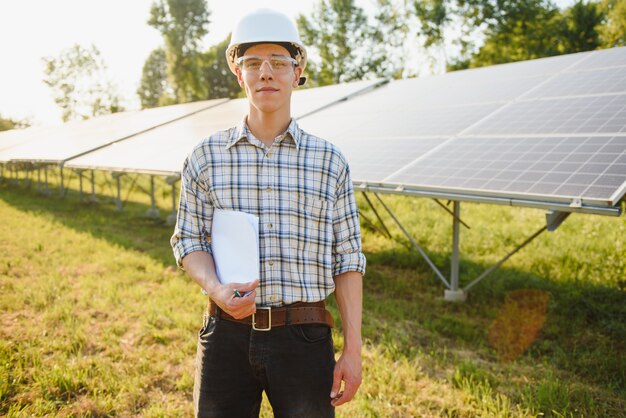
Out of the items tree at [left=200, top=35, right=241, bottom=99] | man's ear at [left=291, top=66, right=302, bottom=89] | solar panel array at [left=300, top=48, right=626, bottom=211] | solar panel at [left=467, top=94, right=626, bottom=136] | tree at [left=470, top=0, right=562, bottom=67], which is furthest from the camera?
tree at [left=200, top=35, right=241, bottom=99]

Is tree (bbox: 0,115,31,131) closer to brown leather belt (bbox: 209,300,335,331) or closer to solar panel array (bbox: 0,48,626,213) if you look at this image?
solar panel array (bbox: 0,48,626,213)

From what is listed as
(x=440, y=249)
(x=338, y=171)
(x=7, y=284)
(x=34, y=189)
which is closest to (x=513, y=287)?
(x=440, y=249)

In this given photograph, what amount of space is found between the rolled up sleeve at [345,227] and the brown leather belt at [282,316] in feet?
0.60

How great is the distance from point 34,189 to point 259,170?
61.5 feet

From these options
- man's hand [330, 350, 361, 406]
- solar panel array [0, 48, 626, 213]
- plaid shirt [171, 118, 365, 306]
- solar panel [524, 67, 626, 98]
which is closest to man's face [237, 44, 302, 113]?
plaid shirt [171, 118, 365, 306]

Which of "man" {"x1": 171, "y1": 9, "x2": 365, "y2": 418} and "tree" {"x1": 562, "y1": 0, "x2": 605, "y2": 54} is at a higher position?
"tree" {"x1": 562, "y1": 0, "x2": 605, "y2": 54}

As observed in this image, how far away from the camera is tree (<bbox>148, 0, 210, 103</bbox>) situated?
3453 cm

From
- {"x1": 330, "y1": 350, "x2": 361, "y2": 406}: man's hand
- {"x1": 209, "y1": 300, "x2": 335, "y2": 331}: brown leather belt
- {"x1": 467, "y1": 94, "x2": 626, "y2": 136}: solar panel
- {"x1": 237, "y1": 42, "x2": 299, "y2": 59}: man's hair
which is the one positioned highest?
{"x1": 237, "y1": 42, "x2": 299, "y2": 59}: man's hair

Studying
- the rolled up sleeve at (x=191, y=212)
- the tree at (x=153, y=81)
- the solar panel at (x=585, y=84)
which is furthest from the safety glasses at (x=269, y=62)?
the tree at (x=153, y=81)

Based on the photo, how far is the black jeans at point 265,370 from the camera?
1.60 metres

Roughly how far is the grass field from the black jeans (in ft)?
5.48

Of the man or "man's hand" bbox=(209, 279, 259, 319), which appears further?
the man

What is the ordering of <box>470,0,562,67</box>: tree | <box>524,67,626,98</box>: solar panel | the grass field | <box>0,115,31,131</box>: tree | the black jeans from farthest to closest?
<box>0,115,31,131</box>: tree
<box>470,0,562,67</box>: tree
<box>524,67,626,98</box>: solar panel
the grass field
the black jeans

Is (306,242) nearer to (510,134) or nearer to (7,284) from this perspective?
(510,134)
